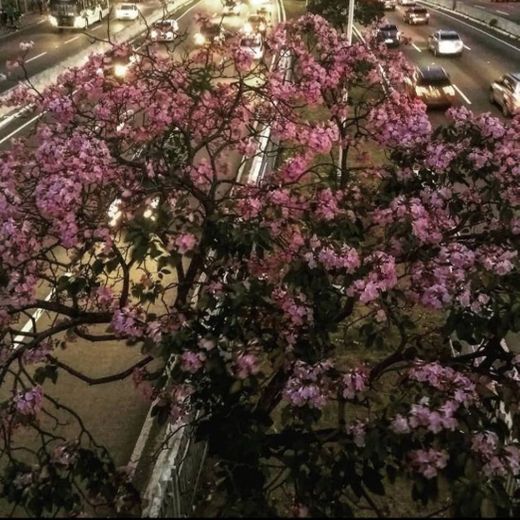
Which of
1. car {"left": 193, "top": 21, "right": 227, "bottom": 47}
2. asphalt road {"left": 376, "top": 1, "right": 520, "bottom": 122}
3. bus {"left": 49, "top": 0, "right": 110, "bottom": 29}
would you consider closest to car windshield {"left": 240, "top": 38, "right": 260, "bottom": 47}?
car {"left": 193, "top": 21, "right": 227, "bottom": 47}

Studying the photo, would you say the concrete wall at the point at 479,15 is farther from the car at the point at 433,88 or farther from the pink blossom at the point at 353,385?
the pink blossom at the point at 353,385

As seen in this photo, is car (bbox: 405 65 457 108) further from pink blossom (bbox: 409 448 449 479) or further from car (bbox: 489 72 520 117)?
pink blossom (bbox: 409 448 449 479)

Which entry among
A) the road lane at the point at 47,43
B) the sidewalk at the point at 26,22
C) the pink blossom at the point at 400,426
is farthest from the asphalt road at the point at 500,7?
the pink blossom at the point at 400,426

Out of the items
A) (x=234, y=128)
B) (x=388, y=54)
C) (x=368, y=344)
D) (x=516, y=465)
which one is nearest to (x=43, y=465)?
(x=368, y=344)

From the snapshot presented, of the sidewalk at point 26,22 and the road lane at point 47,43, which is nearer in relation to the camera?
the road lane at point 47,43

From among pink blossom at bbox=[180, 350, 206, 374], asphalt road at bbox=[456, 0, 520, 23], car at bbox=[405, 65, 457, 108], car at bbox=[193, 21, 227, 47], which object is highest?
car at bbox=[193, 21, 227, 47]

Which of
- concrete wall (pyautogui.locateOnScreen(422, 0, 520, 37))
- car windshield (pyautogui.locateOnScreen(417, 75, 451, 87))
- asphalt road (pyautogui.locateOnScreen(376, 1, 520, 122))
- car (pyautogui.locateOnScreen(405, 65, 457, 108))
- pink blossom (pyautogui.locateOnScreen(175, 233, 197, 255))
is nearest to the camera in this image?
pink blossom (pyautogui.locateOnScreen(175, 233, 197, 255))

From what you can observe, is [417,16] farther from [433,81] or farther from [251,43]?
[251,43]

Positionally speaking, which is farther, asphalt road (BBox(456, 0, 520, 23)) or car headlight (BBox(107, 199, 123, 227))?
asphalt road (BBox(456, 0, 520, 23))
